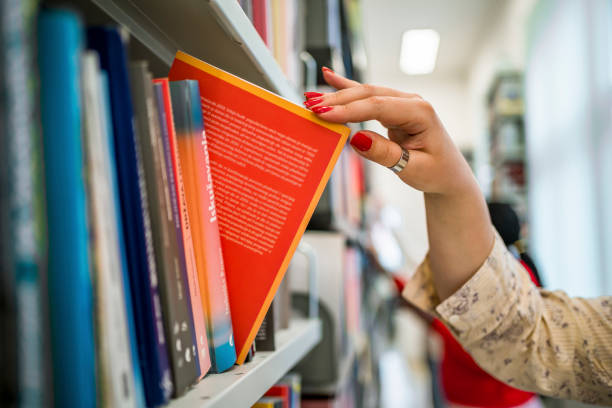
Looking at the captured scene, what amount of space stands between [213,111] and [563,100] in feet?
11.2

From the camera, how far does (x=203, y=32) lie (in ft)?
A: 1.67

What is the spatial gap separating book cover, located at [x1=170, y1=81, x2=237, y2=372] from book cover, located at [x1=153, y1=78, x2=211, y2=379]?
1 cm

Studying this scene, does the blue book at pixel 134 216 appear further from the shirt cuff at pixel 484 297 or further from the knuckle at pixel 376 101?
the shirt cuff at pixel 484 297

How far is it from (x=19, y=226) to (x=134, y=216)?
110mm

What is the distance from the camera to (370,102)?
0.51 metres

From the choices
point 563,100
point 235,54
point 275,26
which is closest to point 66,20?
point 235,54

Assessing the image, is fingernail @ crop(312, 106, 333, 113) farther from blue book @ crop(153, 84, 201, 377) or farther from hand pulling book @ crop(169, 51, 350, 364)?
blue book @ crop(153, 84, 201, 377)

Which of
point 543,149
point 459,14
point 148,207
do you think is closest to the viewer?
point 148,207

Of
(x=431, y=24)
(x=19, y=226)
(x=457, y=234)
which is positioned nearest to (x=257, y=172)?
(x=19, y=226)

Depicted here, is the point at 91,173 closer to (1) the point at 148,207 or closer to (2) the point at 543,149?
(1) the point at 148,207

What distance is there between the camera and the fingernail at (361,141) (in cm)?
52

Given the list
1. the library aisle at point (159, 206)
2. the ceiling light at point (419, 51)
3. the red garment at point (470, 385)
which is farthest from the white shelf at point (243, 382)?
the ceiling light at point (419, 51)

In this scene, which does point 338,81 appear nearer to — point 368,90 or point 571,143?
point 368,90

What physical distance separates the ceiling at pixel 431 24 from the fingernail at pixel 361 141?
14.9 ft
